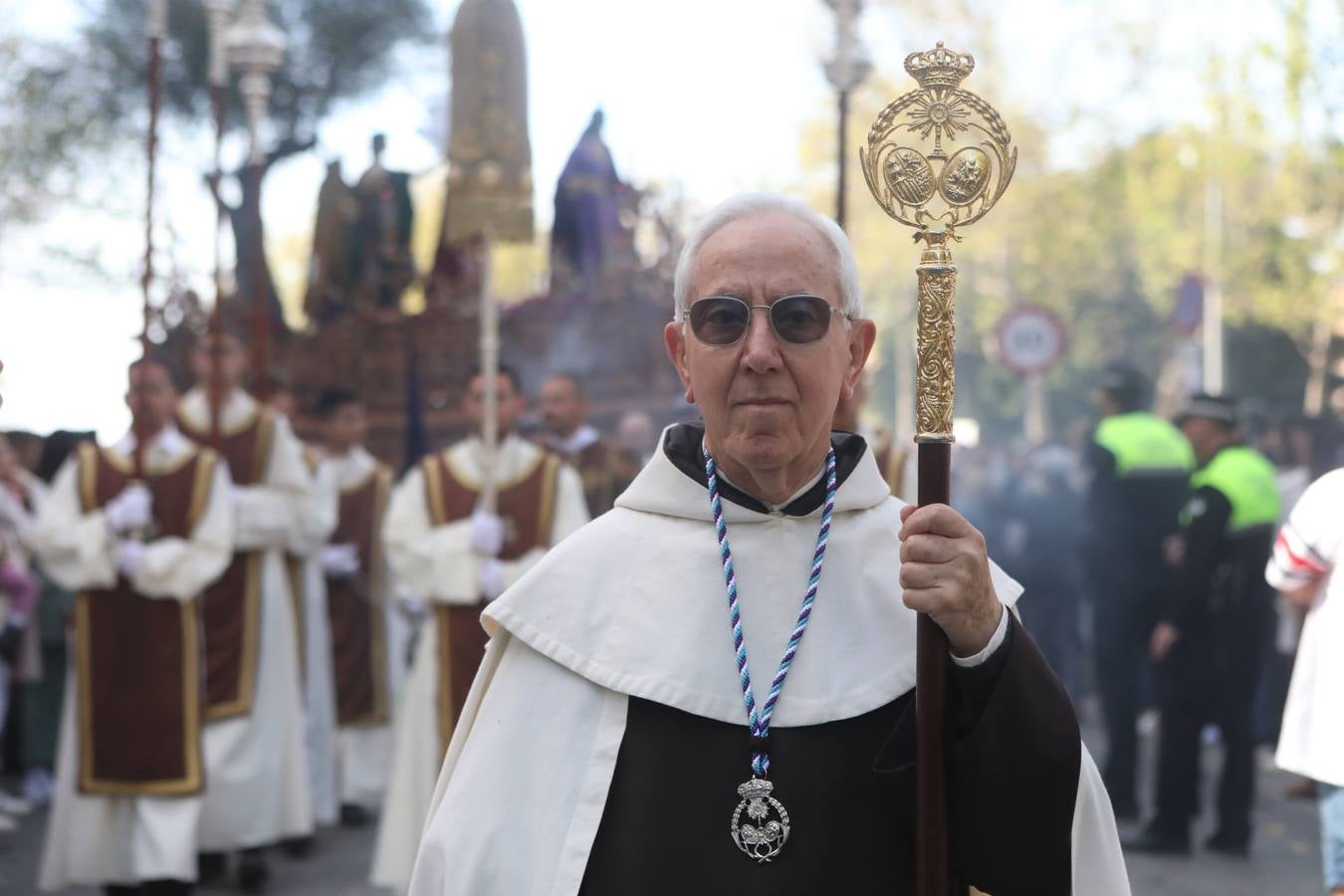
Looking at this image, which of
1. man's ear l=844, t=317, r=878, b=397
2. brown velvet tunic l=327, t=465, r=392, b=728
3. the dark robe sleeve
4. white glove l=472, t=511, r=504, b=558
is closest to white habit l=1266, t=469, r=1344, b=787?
man's ear l=844, t=317, r=878, b=397

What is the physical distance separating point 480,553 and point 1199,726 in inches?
150

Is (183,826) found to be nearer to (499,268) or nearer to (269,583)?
(269,583)

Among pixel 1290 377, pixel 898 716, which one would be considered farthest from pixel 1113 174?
pixel 898 716

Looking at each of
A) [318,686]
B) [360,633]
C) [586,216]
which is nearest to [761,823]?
[318,686]

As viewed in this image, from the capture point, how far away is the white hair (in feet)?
9.39

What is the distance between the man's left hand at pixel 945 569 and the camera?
2439mm

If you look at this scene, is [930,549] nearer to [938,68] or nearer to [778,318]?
[778,318]

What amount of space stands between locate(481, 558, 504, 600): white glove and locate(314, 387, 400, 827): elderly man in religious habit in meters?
2.98

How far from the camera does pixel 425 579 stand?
774cm

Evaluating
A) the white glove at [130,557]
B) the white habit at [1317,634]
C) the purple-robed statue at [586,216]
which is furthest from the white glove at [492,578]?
the purple-robed statue at [586,216]

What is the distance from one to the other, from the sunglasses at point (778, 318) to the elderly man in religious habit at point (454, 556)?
185 inches

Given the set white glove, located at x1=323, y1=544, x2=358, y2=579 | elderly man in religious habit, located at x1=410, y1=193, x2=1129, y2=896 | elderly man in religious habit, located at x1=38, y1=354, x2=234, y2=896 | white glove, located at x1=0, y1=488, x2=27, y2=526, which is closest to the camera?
elderly man in religious habit, located at x1=410, y1=193, x2=1129, y2=896

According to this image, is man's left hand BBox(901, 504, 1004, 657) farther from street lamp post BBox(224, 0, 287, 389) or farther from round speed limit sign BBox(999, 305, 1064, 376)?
round speed limit sign BBox(999, 305, 1064, 376)

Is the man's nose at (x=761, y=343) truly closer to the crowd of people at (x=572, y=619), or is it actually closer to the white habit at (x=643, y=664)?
the crowd of people at (x=572, y=619)
